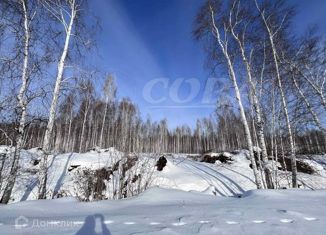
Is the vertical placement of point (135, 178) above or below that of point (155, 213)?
above

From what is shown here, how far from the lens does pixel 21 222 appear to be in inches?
106

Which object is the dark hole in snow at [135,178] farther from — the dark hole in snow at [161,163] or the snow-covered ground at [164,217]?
the dark hole in snow at [161,163]

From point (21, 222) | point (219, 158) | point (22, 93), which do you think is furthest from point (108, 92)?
point (21, 222)

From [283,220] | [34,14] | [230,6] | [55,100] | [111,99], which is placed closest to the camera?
[283,220]

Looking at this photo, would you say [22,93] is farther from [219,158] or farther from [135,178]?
[219,158]

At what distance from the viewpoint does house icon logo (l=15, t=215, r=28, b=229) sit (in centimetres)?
253

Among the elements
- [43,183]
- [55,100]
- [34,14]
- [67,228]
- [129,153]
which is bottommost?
[67,228]

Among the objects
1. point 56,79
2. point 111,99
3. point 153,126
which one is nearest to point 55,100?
point 56,79

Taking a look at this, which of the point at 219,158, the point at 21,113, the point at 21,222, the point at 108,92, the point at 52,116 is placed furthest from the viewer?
the point at 108,92

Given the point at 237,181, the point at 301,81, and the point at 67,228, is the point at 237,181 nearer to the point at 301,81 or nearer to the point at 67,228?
the point at 301,81

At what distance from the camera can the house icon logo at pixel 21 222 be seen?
253 cm

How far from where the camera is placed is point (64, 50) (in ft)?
22.7

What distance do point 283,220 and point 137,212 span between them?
197 cm

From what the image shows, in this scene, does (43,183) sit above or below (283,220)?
above
